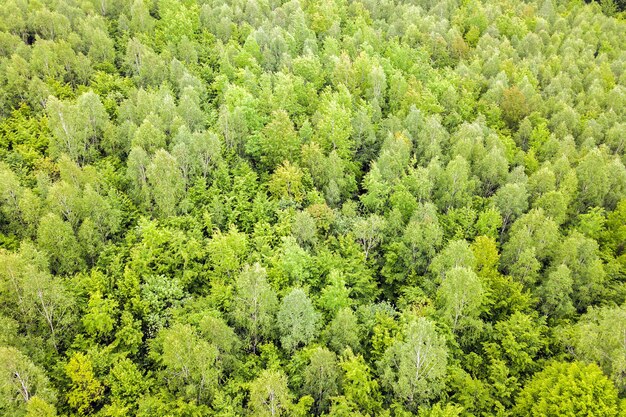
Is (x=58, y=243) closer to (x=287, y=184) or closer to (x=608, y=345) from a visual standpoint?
(x=287, y=184)

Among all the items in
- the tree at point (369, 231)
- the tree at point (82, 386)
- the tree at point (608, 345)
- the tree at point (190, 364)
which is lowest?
the tree at point (82, 386)

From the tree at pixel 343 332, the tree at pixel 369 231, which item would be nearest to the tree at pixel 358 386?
the tree at pixel 343 332

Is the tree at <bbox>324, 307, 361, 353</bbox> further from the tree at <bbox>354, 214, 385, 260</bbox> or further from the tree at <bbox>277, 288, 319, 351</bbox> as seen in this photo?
the tree at <bbox>354, 214, 385, 260</bbox>

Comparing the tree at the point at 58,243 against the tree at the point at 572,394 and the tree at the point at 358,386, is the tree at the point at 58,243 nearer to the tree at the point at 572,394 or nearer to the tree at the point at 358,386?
the tree at the point at 358,386

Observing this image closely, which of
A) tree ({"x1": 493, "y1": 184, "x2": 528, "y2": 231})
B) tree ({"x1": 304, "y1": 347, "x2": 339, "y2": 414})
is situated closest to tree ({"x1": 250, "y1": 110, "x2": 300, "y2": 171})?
tree ({"x1": 493, "y1": 184, "x2": 528, "y2": 231})

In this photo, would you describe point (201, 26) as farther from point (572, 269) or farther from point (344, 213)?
point (572, 269)

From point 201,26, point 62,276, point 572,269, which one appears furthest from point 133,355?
point 201,26
